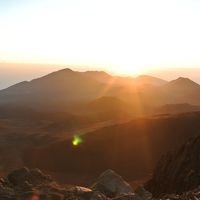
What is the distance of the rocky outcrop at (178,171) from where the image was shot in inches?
1003

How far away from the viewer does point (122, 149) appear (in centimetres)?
4803

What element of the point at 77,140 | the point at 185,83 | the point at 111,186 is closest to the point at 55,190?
the point at 111,186

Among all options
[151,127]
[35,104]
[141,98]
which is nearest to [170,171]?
[151,127]

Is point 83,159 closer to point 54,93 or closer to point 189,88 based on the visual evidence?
point 54,93

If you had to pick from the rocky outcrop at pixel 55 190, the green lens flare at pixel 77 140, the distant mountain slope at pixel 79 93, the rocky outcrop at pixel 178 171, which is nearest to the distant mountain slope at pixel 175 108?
the distant mountain slope at pixel 79 93

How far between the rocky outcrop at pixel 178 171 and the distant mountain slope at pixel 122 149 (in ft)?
35.6

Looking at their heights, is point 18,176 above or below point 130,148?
above

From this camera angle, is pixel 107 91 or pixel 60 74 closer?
pixel 107 91

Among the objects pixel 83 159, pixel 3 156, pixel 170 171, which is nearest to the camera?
pixel 170 171

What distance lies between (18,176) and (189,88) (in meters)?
141

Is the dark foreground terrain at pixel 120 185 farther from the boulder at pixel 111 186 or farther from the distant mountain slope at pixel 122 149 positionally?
the distant mountain slope at pixel 122 149

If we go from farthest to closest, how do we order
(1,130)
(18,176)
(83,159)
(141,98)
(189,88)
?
1. (189,88)
2. (141,98)
3. (1,130)
4. (83,159)
5. (18,176)

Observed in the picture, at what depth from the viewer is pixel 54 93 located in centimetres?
14412

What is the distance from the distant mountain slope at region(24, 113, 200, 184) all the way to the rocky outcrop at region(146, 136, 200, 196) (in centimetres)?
1085
